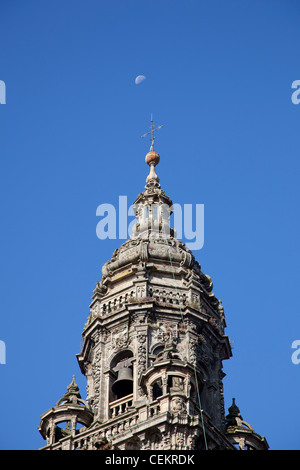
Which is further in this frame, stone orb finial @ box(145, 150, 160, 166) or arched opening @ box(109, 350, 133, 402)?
stone orb finial @ box(145, 150, 160, 166)

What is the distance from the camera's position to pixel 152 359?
228 feet

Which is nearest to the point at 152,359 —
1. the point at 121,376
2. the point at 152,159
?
the point at 121,376

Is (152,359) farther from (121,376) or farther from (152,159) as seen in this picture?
(152,159)

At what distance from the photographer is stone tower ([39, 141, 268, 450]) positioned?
64938 mm

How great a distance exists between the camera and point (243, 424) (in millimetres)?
72562

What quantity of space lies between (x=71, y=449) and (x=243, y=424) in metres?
10.3

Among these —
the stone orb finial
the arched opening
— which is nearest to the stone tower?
A: the arched opening

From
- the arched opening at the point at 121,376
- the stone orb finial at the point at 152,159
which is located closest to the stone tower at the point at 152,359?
the arched opening at the point at 121,376

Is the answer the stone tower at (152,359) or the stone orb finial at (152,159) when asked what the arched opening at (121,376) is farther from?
the stone orb finial at (152,159)

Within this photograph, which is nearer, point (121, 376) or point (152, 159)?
point (121, 376)

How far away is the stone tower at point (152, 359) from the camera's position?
213ft

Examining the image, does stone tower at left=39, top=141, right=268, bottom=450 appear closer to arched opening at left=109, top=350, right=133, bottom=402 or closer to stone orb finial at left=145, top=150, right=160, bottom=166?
arched opening at left=109, top=350, right=133, bottom=402

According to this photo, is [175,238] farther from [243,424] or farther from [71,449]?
[71,449]
